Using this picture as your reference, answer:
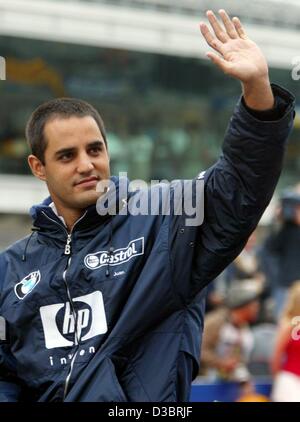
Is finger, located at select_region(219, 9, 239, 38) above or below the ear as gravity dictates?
above

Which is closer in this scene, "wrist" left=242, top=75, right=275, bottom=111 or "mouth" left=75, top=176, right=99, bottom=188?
"wrist" left=242, top=75, right=275, bottom=111

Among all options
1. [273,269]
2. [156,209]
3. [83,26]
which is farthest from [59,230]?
[83,26]

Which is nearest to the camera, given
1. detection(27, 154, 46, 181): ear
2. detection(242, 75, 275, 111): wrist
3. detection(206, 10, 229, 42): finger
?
detection(242, 75, 275, 111): wrist

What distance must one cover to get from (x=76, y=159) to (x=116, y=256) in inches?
14.2

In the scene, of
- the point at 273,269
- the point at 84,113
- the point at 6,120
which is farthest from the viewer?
the point at 6,120

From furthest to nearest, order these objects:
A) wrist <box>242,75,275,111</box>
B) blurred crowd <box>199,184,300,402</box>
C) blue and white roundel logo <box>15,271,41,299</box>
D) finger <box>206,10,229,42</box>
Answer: blurred crowd <box>199,184,300,402</box> < blue and white roundel logo <box>15,271,41,299</box> < finger <box>206,10,229,42</box> < wrist <box>242,75,275,111</box>

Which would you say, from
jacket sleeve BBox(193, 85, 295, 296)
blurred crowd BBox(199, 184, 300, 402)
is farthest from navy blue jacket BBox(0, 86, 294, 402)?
blurred crowd BBox(199, 184, 300, 402)

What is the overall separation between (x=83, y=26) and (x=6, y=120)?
12.6 feet

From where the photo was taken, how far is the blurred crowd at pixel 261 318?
17.2 feet

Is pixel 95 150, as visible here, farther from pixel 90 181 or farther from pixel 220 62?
pixel 220 62

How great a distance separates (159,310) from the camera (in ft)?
9.09

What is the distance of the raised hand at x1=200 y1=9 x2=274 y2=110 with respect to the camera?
2.56m

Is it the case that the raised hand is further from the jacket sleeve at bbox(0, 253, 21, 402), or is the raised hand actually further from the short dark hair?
the jacket sleeve at bbox(0, 253, 21, 402)
